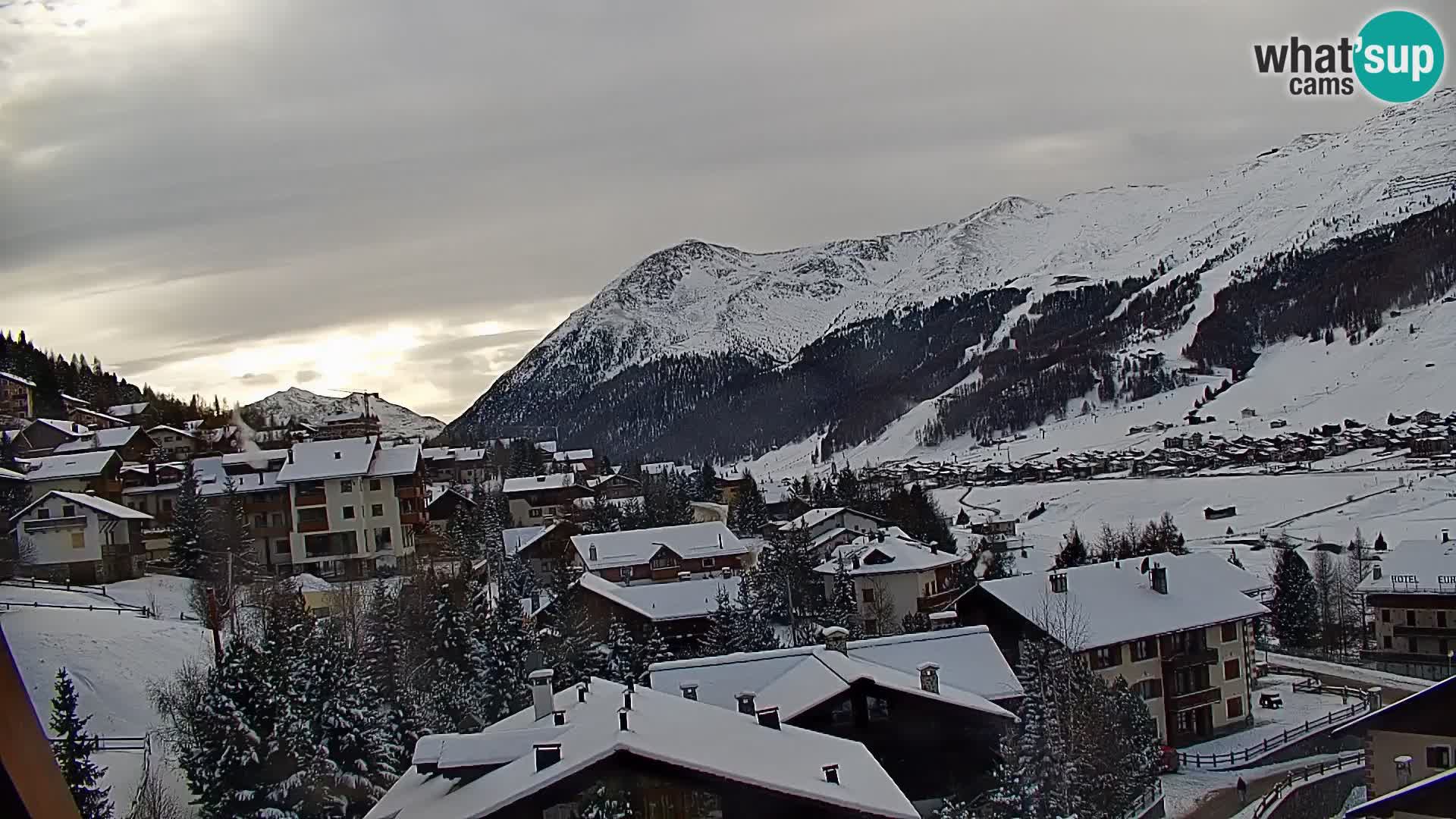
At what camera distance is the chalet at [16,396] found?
11.1 feet

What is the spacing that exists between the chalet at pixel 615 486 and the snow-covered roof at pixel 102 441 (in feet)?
22.8

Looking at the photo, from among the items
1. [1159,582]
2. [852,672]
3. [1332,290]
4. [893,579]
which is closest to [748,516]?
[893,579]

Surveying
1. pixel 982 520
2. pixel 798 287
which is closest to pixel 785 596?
pixel 982 520

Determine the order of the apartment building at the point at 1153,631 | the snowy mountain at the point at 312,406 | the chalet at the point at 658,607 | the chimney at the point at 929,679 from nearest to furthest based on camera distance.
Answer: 1. the chimney at the point at 929,679
2. the apartment building at the point at 1153,631
3. the chalet at the point at 658,607
4. the snowy mountain at the point at 312,406

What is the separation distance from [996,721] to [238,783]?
3.32 m

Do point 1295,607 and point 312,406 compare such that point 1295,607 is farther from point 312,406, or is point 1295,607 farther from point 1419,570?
point 312,406

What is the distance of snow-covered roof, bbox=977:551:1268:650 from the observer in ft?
26.6

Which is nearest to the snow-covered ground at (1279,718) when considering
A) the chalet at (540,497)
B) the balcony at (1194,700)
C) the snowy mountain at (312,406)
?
the balcony at (1194,700)

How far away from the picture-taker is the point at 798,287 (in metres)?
100

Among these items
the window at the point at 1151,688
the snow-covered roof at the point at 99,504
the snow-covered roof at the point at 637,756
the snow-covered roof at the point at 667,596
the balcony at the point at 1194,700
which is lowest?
the balcony at the point at 1194,700

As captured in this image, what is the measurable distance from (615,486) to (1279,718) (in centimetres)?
1207

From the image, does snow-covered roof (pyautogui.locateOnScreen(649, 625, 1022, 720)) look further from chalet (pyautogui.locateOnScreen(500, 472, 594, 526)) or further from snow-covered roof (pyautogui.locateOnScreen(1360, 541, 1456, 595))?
chalet (pyautogui.locateOnScreen(500, 472, 594, 526))

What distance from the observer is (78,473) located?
300 inches

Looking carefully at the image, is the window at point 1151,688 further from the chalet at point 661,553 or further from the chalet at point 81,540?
the chalet at point 81,540
